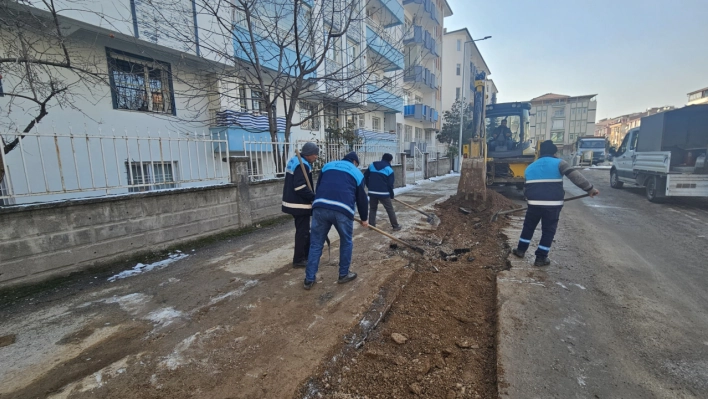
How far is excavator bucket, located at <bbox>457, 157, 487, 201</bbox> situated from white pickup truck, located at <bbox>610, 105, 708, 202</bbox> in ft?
16.9

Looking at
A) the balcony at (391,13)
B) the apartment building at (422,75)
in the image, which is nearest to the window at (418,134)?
the apartment building at (422,75)

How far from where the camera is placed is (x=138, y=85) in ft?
27.1

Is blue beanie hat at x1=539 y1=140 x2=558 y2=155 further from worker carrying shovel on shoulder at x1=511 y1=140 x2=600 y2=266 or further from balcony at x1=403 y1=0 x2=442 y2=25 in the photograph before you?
balcony at x1=403 y1=0 x2=442 y2=25

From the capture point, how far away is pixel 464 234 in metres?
5.91

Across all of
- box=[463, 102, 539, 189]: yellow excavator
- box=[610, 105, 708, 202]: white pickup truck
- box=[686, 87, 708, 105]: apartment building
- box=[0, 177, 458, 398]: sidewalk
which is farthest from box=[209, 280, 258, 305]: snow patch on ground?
box=[686, 87, 708, 105]: apartment building

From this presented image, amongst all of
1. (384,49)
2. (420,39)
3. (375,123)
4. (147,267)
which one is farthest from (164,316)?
(420,39)

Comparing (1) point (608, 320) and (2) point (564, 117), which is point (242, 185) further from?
(2) point (564, 117)

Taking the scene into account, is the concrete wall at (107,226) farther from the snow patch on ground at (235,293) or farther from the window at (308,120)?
the window at (308,120)

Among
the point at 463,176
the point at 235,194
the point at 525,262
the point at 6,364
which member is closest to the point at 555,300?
the point at 525,262

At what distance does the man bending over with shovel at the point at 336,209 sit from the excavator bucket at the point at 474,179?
5.65 m

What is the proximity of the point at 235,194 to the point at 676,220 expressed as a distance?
9.58 metres

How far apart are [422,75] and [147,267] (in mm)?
22425

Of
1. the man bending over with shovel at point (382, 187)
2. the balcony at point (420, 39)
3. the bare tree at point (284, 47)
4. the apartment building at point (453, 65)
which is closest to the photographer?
the man bending over with shovel at point (382, 187)

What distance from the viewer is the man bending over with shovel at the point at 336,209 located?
3.42 meters
